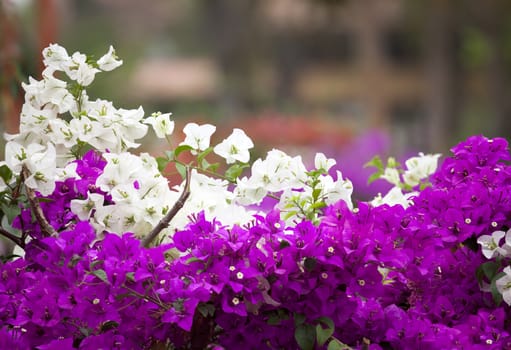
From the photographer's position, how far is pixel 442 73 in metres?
18.3

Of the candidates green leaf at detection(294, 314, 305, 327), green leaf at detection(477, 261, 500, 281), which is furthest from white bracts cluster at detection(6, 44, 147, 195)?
green leaf at detection(477, 261, 500, 281)

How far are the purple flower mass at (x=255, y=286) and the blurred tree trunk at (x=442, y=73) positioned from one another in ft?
53.0

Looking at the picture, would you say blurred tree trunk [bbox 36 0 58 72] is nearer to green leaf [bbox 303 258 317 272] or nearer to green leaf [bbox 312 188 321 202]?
green leaf [bbox 312 188 321 202]

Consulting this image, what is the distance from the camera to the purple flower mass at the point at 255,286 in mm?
1452

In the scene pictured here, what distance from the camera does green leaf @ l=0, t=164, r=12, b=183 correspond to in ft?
5.45

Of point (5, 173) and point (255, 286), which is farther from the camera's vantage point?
point (5, 173)

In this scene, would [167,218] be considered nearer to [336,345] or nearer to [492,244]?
[336,345]

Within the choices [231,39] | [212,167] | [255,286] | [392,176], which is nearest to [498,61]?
[231,39]

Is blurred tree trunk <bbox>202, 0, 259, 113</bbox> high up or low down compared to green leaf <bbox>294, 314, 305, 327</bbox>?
up

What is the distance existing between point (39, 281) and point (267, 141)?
10.2 m

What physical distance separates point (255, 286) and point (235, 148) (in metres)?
0.34

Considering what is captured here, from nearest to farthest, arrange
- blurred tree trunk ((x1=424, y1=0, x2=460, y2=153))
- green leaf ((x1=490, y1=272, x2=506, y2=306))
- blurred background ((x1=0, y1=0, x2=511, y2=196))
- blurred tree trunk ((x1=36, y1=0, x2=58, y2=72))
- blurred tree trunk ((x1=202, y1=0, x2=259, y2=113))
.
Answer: green leaf ((x1=490, y1=272, x2=506, y2=306))
blurred tree trunk ((x1=36, y1=0, x2=58, y2=72))
blurred background ((x1=0, y1=0, x2=511, y2=196))
blurred tree trunk ((x1=424, y1=0, x2=460, y2=153))
blurred tree trunk ((x1=202, y1=0, x2=259, y2=113))

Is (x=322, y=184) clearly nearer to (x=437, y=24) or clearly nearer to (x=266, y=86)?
(x=437, y=24)

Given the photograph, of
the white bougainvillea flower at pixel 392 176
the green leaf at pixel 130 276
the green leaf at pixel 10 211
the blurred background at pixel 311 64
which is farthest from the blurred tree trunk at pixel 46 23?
the green leaf at pixel 130 276
